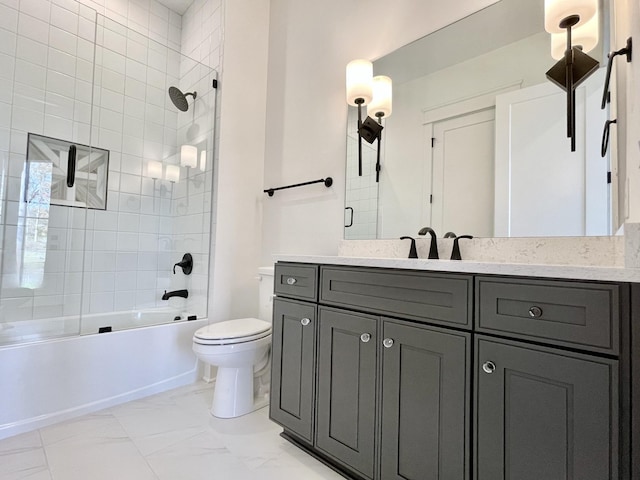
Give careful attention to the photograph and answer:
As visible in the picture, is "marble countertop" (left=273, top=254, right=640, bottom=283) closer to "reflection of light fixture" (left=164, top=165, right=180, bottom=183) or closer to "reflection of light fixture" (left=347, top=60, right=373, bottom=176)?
"reflection of light fixture" (left=347, top=60, right=373, bottom=176)

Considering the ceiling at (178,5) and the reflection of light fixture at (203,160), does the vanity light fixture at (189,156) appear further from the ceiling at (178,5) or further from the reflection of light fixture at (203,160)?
the ceiling at (178,5)

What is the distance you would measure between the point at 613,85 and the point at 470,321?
0.95 m

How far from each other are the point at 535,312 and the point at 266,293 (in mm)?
1636

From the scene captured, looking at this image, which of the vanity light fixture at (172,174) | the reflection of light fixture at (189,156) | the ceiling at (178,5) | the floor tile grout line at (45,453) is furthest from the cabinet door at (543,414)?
the ceiling at (178,5)

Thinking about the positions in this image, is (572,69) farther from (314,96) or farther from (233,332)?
(233,332)

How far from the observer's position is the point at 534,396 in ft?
2.76

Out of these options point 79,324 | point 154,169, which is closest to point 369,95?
point 154,169

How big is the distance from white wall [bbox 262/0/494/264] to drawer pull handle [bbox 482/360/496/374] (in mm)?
1207

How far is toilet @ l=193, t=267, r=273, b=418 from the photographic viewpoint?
172 centimetres

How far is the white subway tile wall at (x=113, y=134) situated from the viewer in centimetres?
214

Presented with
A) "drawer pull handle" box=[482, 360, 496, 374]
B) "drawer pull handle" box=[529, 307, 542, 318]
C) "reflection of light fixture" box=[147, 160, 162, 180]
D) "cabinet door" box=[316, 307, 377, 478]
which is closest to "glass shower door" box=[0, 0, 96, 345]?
"reflection of light fixture" box=[147, 160, 162, 180]

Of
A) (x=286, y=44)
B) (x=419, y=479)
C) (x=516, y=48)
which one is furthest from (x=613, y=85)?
(x=286, y=44)

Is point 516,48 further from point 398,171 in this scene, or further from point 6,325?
point 6,325

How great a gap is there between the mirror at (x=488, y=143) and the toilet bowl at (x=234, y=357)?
86 centimetres
